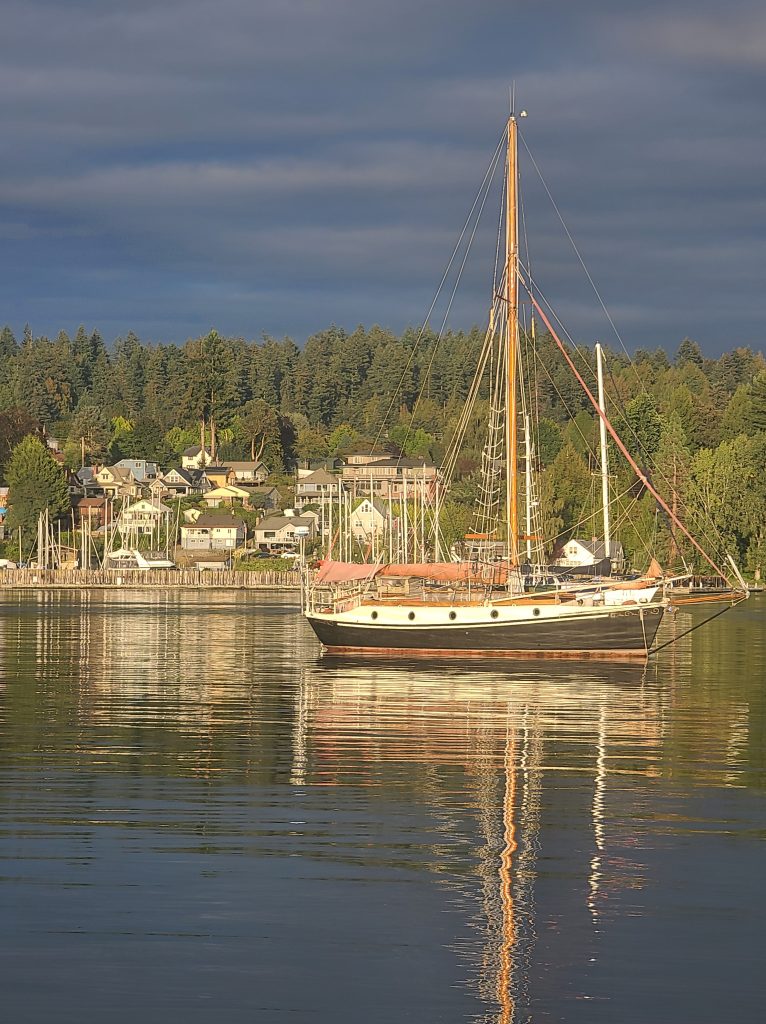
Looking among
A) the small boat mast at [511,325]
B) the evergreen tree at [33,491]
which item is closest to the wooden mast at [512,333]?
the small boat mast at [511,325]

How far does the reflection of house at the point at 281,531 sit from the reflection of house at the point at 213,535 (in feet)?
8.24

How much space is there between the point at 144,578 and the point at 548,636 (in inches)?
5043

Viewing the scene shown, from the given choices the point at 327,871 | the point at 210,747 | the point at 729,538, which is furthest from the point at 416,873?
the point at 729,538

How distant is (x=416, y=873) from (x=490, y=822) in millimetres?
3353

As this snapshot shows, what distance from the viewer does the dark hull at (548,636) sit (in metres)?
53.8

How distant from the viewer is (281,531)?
19488cm

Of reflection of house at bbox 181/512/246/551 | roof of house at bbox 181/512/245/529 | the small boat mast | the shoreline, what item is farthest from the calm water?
roof of house at bbox 181/512/245/529

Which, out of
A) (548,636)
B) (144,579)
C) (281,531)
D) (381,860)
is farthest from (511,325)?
(281,531)

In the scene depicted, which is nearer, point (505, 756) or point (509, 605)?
point (505, 756)

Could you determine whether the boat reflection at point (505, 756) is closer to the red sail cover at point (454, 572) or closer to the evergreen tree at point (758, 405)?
the red sail cover at point (454, 572)

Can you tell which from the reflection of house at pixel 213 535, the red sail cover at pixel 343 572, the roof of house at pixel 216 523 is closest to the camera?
the red sail cover at pixel 343 572

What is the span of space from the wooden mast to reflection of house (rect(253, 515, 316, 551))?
132604 millimetres

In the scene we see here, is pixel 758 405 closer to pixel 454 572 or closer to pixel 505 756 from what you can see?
pixel 454 572

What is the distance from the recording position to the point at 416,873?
1936 centimetres
